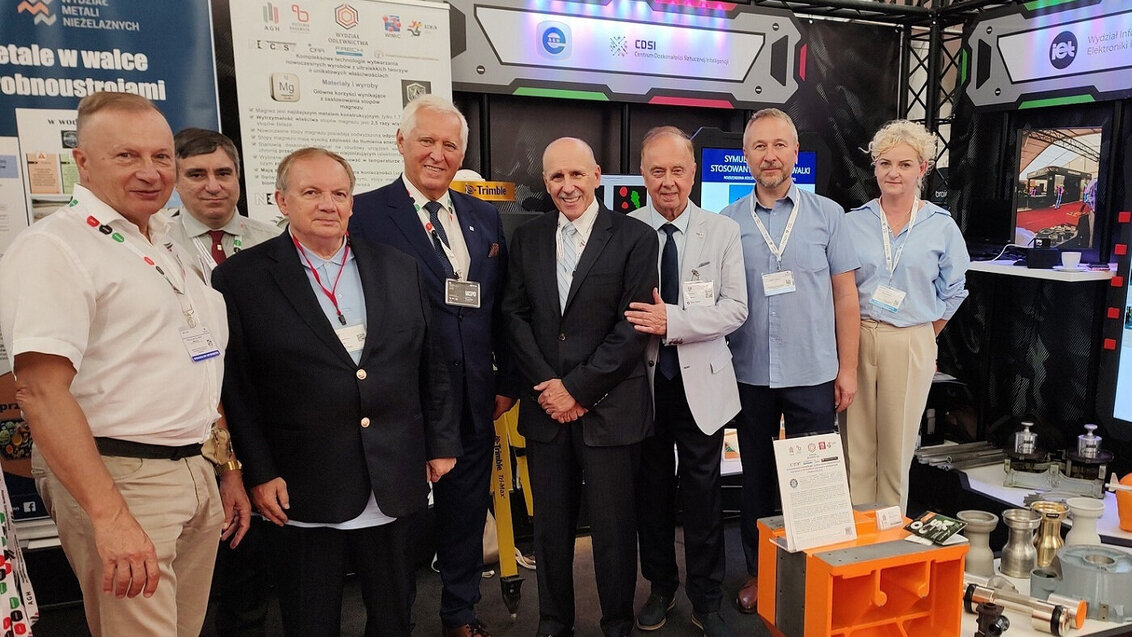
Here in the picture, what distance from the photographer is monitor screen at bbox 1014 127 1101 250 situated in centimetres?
442

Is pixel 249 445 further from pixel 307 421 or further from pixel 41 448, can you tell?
pixel 41 448

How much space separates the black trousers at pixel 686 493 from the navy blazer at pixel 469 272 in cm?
63

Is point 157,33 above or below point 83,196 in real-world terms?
above

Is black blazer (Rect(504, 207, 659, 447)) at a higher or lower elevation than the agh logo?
lower

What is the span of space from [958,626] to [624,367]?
3.74 feet

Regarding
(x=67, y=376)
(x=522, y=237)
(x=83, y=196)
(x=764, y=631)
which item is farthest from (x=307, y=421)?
(x=764, y=631)

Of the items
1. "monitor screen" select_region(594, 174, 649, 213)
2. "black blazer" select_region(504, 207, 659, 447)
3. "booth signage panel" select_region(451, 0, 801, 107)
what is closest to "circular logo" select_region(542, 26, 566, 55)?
"booth signage panel" select_region(451, 0, 801, 107)

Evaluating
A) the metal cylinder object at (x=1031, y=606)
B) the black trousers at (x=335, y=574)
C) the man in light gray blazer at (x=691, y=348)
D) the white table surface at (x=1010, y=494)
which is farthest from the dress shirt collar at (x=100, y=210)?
the white table surface at (x=1010, y=494)

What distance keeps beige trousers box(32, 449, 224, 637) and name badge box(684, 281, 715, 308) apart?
5.15 feet

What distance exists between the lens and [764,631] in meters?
2.94

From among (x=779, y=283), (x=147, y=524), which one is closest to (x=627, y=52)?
(x=779, y=283)

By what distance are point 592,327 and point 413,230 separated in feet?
2.18

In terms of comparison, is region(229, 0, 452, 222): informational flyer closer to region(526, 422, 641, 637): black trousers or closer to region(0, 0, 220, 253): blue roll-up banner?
region(0, 0, 220, 253): blue roll-up banner

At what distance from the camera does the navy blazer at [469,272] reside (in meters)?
2.41
